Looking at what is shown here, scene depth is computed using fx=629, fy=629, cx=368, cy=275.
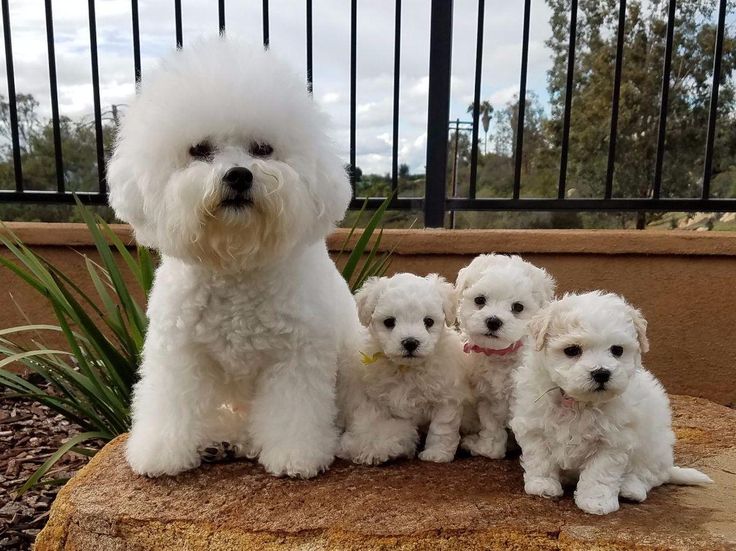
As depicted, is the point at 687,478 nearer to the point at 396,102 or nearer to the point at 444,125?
the point at 444,125

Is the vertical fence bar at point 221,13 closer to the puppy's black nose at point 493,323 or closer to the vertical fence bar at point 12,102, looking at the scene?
the vertical fence bar at point 12,102

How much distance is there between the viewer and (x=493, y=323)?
78.3 inches

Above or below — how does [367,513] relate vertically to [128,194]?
below

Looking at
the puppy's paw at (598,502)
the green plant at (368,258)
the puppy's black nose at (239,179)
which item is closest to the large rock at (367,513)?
the puppy's paw at (598,502)

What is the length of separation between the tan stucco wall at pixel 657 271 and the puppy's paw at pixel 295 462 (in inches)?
65.9

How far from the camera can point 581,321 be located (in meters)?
A: 1.65

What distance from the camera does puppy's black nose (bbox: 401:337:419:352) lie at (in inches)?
76.4

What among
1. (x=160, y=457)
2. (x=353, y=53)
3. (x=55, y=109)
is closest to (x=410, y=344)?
(x=160, y=457)

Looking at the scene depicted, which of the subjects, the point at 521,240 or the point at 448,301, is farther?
the point at 521,240

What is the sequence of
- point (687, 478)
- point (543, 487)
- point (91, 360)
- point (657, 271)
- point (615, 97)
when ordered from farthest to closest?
1. point (615, 97)
2. point (657, 271)
3. point (91, 360)
4. point (687, 478)
5. point (543, 487)

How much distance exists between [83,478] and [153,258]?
1.50 meters

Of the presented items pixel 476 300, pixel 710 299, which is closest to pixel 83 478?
pixel 476 300

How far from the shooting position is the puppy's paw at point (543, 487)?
1823 millimetres

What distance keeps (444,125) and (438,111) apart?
0.30 ft
